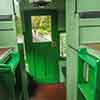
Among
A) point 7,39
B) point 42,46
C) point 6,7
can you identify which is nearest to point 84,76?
point 7,39

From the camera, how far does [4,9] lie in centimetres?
233

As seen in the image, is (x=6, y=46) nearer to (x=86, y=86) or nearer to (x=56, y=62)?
(x=86, y=86)

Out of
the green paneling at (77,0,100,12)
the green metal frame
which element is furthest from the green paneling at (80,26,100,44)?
the green metal frame

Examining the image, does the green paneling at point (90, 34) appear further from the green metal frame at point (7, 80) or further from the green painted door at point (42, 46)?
the green painted door at point (42, 46)

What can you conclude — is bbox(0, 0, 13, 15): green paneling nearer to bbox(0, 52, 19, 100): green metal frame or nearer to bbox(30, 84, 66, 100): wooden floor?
bbox(0, 52, 19, 100): green metal frame

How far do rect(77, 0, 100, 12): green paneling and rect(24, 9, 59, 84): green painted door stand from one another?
7.02 feet

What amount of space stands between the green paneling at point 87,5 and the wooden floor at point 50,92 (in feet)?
6.86

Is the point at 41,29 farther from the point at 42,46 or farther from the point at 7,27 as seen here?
the point at 7,27

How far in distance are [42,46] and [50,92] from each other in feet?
3.72

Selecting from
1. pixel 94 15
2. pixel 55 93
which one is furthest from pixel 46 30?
pixel 94 15

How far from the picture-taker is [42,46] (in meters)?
4.54

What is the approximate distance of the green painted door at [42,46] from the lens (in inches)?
175

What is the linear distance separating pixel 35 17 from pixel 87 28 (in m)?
2.32

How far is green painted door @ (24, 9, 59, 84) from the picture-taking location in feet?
14.5
